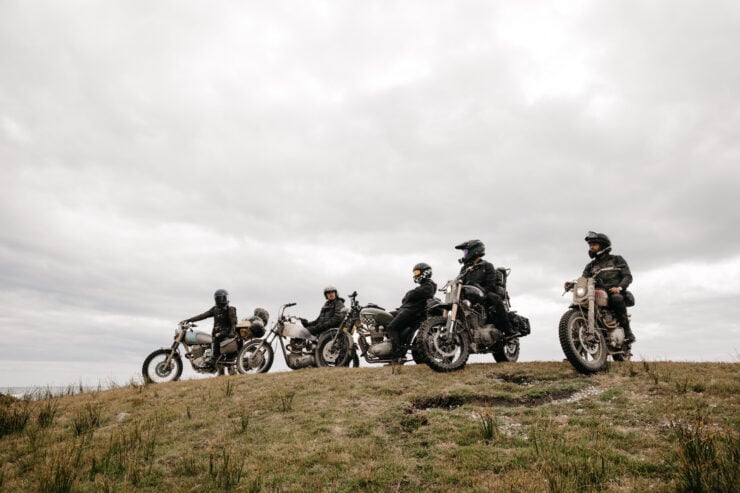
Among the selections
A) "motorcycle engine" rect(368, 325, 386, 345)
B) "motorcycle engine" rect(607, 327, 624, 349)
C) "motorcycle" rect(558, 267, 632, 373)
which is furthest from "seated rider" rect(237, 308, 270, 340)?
"motorcycle engine" rect(607, 327, 624, 349)

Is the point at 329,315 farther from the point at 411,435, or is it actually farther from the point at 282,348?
the point at 411,435

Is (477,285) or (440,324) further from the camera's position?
(477,285)

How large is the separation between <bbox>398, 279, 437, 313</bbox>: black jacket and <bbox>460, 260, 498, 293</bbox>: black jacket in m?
0.92

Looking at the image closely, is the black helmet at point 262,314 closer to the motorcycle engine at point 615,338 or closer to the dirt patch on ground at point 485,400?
the dirt patch on ground at point 485,400

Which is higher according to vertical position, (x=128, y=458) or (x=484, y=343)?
(x=484, y=343)

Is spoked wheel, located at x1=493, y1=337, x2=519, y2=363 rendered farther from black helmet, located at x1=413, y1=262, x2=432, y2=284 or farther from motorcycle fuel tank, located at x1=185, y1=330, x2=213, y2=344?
motorcycle fuel tank, located at x1=185, y1=330, x2=213, y2=344

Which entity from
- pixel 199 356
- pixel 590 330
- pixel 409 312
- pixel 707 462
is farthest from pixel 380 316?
pixel 707 462

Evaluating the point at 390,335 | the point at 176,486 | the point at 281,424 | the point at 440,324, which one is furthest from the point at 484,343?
the point at 176,486

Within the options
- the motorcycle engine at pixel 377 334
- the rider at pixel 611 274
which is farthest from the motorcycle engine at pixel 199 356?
the rider at pixel 611 274

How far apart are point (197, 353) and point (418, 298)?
7209mm

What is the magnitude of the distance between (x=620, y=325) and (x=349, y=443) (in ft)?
21.6

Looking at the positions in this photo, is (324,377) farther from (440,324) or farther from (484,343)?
(484,343)

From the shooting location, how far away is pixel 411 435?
5.87 meters

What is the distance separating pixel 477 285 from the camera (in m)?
9.95
